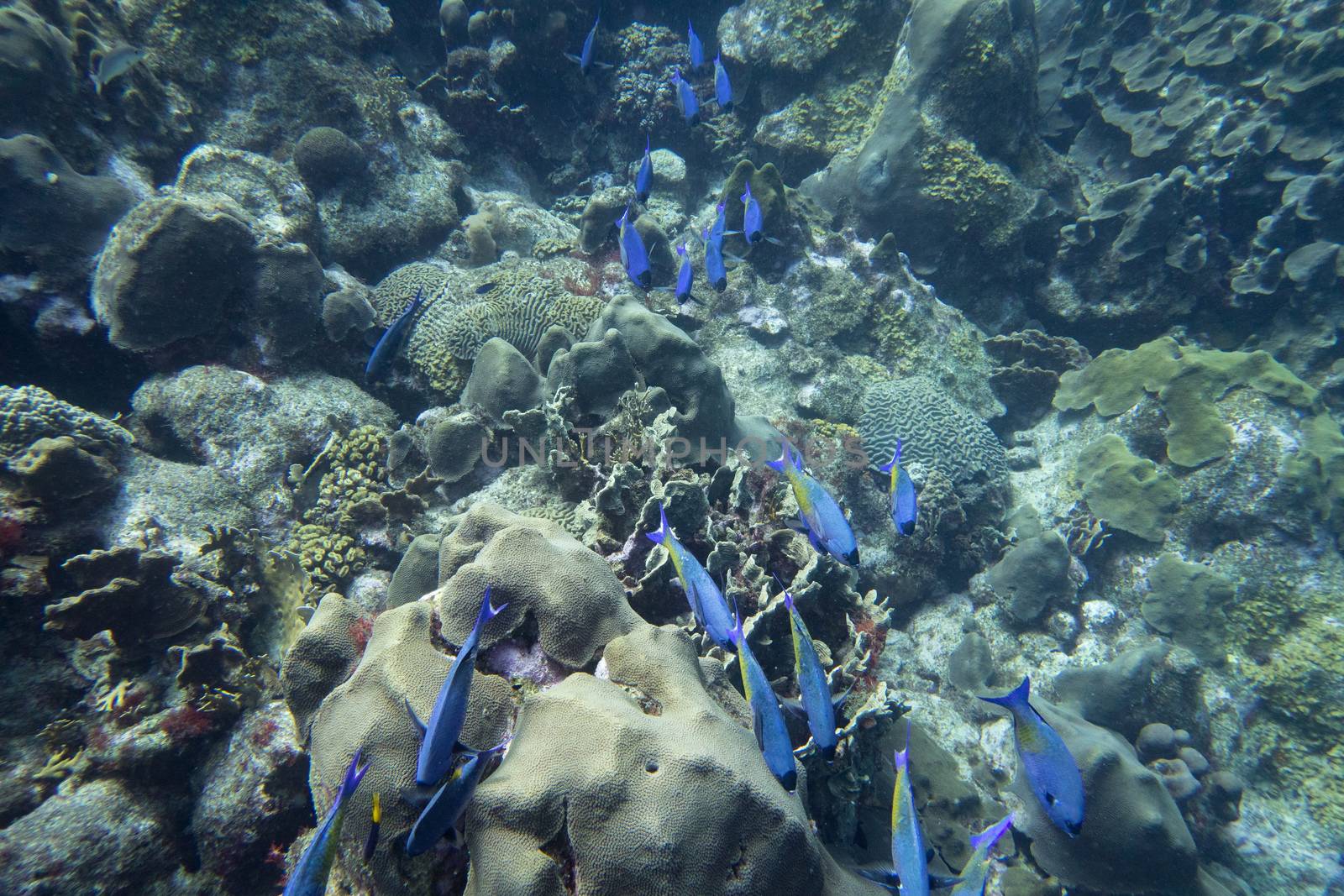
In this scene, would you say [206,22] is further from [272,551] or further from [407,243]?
[272,551]

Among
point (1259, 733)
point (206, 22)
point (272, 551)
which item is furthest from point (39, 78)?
point (1259, 733)

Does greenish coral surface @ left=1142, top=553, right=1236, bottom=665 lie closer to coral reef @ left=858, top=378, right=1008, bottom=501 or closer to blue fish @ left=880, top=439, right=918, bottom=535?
coral reef @ left=858, top=378, right=1008, bottom=501

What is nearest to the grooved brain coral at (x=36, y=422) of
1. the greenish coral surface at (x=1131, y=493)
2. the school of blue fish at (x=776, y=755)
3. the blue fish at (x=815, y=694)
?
Result: the school of blue fish at (x=776, y=755)

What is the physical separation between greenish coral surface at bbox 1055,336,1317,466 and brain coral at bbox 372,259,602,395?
6.88m

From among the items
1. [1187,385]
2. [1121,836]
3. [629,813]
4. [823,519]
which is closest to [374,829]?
[629,813]

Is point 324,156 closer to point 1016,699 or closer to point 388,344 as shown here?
point 388,344

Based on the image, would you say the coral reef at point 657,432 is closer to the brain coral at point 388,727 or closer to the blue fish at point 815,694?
the brain coral at point 388,727

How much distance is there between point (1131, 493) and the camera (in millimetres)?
6707

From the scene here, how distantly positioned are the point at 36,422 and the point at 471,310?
3311 millimetres

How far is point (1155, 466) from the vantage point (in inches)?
273

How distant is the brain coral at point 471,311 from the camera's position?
5.75 meters

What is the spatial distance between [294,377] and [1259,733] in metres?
10.3

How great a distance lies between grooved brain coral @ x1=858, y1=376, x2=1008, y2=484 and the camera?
6.63 m

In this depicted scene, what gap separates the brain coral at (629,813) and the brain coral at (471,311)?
4.49 metres
